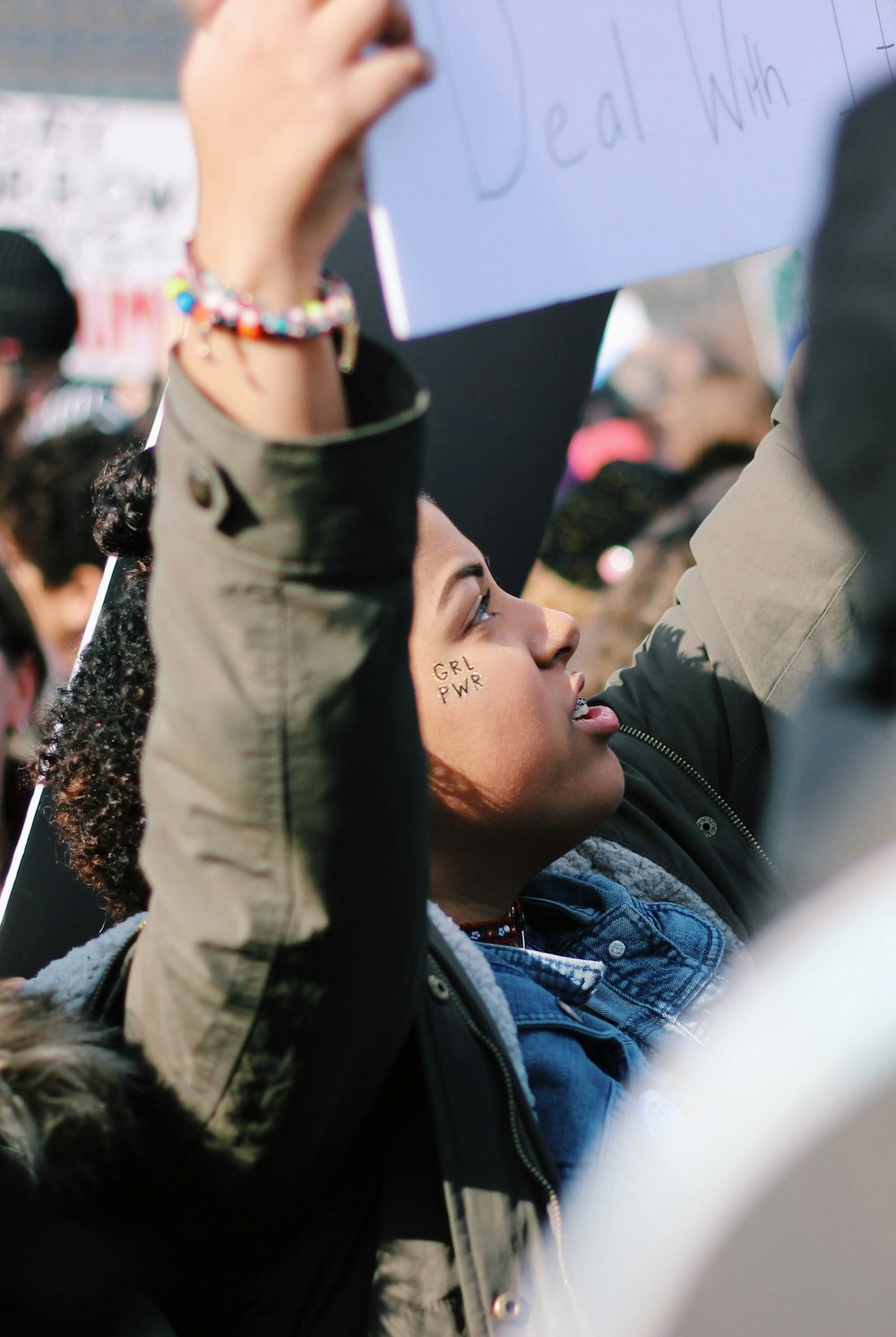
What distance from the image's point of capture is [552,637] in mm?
1623

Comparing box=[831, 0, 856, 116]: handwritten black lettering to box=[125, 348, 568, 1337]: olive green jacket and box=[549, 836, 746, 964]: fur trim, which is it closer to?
box=[125, 348, 568, 1337]: olive green jacket

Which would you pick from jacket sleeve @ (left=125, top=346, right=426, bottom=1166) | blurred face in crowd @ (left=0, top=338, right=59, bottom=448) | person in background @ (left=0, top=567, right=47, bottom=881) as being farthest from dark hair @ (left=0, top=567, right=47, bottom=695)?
jacket sleeve @ (left=125, top=346, right=426, bottom=1166)

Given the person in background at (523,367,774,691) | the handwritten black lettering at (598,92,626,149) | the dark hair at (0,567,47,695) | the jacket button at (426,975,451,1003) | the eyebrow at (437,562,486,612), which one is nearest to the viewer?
the handwritten black lettering at (598,92,626,149)

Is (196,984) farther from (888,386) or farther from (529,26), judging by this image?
(529,26)

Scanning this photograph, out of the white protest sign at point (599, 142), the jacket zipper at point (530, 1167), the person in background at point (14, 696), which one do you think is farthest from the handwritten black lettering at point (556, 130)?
the person in background at point (14, 696)

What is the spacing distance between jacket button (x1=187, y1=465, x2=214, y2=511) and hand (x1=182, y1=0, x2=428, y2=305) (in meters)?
0.11

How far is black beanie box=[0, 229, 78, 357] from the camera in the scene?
3463mm

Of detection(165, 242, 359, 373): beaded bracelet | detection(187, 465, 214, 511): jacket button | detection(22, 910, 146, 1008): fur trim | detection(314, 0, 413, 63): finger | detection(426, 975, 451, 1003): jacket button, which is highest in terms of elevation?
detection(314, 0, 413, 63): finger

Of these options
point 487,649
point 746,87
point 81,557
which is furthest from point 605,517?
point 746,87

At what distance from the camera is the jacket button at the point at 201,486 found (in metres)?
0.82

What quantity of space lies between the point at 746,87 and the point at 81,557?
218 cm

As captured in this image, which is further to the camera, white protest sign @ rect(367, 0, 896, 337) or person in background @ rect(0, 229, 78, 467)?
person in background @ rect(0, 229, 78, 467)

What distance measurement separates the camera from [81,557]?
3.08 meters

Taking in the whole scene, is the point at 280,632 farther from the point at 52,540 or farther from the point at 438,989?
the point at 52,540
